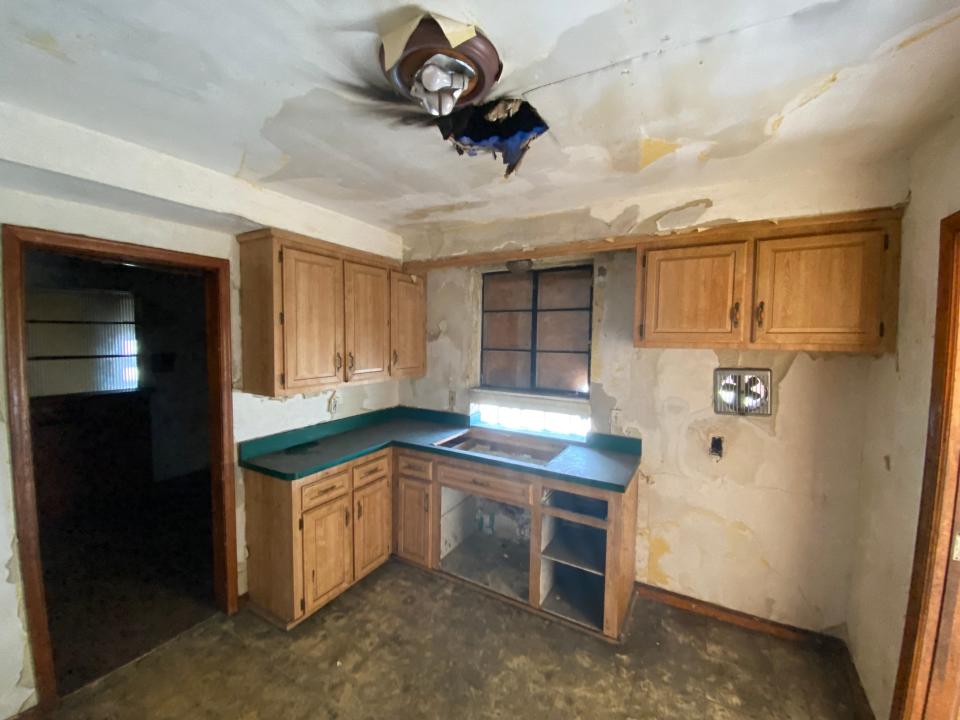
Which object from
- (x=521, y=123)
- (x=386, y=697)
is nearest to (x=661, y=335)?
(x=521, y=123)

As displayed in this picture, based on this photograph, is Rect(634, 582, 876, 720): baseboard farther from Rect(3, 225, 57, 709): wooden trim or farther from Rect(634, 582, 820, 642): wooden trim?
Rect(3, 225, 57, 709): wooden trim

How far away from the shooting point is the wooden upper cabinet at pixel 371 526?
2.59m

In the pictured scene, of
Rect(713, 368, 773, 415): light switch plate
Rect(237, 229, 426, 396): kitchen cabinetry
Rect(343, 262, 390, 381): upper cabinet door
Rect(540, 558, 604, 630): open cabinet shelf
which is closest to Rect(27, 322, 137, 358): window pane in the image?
Rect(237, 229, 426, 396): kitchen cabinetry

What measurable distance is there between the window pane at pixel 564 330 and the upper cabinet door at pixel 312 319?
146cm

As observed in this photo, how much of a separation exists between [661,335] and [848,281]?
81 cm

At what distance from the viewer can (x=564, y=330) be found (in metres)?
2.89

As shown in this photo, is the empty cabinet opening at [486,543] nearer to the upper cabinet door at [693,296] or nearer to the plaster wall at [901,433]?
the upper cabinet door at [693,296]

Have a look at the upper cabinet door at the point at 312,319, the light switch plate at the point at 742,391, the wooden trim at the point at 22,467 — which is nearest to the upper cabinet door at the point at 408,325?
the upper cabinet door at the point at 312,319

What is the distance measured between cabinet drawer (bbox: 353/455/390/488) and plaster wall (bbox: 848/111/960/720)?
2.66m

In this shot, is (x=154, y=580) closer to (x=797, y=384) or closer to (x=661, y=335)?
(x=661, y=335)

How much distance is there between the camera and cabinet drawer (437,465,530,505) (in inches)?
94.0

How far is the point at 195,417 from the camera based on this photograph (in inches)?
166

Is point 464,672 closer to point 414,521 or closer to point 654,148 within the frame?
point 414,521

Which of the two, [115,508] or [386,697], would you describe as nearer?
[386,697]
